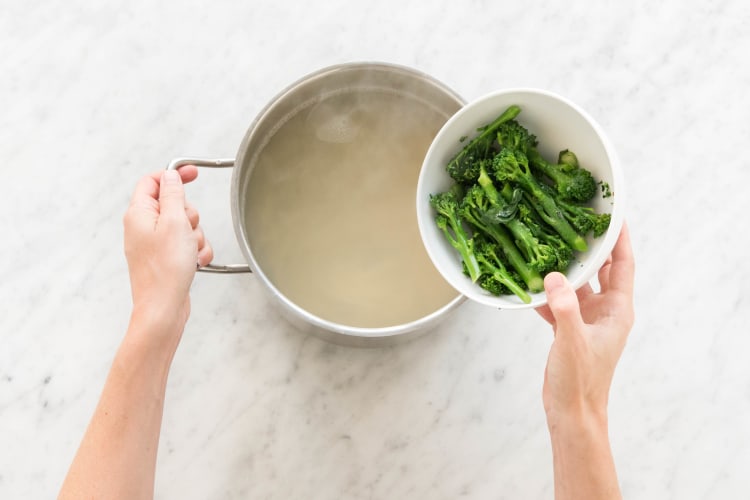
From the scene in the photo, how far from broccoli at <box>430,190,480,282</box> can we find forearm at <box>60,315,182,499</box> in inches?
17.3

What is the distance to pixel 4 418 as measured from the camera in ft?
4.13

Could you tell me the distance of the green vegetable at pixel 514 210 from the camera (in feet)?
3.17

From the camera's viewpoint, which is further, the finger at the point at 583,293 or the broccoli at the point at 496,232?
the finger at the point at 583,293

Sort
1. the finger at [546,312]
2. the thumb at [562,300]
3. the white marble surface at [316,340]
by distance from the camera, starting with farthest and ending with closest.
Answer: the white marble surface at [316,340], the finger at [546,312], the thumb at [562,300]

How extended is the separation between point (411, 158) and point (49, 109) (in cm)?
70

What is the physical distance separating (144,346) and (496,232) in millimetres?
534

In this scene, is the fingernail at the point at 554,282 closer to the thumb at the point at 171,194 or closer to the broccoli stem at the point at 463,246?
the broccoli stem at the point at 463,246

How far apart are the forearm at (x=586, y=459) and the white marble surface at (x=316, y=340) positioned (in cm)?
26

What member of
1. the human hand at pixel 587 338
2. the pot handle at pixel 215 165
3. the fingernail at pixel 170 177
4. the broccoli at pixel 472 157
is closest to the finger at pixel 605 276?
the human hand at pixel 587 338

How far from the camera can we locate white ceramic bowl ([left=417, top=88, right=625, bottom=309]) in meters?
0.92

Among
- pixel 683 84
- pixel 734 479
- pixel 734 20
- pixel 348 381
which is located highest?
pixel 734 20

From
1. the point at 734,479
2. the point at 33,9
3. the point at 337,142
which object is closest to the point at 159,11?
the point at 33,9

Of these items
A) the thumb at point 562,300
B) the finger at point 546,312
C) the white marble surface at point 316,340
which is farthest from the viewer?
the white marble surface at point 316,340

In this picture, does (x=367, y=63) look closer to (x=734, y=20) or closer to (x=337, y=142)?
(x=337, y=142)
